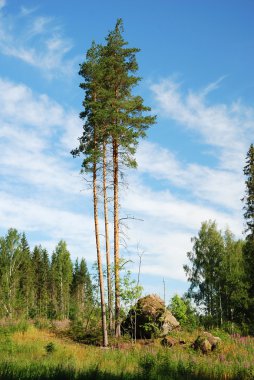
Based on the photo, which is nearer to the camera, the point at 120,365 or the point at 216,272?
the point at 120,365

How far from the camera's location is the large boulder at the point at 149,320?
20.2 meters

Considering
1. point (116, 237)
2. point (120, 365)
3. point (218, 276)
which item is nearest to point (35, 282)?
point (218, 276)

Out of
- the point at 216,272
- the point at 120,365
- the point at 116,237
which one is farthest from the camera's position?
the point at 216,272

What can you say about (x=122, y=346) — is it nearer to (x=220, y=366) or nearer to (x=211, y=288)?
(x=220, y=366)

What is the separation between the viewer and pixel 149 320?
20.4m

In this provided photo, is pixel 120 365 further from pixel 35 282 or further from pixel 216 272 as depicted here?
pixel 35 282

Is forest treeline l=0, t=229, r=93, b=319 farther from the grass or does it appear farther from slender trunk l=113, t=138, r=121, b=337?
the grass

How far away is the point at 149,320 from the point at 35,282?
1925 inches

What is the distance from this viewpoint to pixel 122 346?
59.0 ft

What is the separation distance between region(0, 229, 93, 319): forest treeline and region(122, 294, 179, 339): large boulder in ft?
106

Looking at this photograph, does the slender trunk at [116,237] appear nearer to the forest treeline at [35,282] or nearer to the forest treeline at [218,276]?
the forest treeline at [218,276]

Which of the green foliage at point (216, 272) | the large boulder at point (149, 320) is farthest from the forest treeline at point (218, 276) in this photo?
the large boulder at point (149, 320)

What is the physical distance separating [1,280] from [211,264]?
29031 mm

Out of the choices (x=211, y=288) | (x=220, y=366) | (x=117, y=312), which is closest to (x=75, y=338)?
(x=117, y=312)
